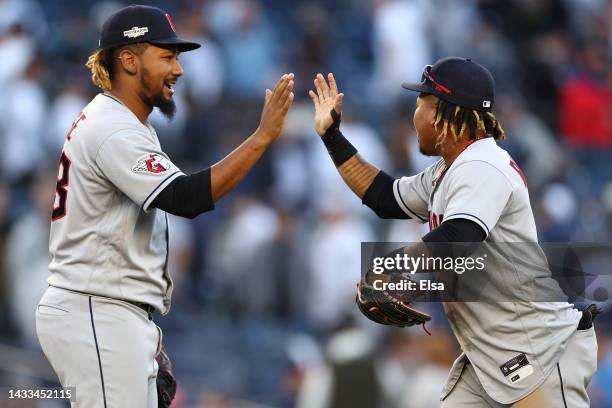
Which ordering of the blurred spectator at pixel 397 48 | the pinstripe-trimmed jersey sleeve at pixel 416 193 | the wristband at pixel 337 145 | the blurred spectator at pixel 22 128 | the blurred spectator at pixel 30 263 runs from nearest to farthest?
1. the pinstripe-trimmed jersey sleeve at pixel 416 193
2. the wristband at pixel 337 145
3. the blurred spectator at pixel 30 263
4. the blurred spectator at pixel 22 128
5. the blurred spectator at pixel 397 48

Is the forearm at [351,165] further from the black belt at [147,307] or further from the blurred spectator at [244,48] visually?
the blurred spectator at [244,48]

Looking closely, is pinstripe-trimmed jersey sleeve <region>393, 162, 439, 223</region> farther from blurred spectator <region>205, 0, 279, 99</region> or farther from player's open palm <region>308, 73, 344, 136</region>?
blurred spectator <region>205, 0, 279, 99</region>

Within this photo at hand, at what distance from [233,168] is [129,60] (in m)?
0.68

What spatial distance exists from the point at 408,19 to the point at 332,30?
4.77ft

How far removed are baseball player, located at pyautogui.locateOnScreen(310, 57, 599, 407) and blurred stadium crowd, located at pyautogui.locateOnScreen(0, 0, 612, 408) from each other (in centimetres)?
351

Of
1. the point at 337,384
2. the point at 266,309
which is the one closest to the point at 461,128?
the point at 337,384

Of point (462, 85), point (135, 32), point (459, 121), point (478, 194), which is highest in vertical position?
point (135, 32)

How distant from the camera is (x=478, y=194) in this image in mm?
4820

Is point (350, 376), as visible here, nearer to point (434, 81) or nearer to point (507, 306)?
point (507, 306)

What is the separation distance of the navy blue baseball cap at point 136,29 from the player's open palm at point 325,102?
0.77 metres

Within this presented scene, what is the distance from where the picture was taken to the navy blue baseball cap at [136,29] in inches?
198

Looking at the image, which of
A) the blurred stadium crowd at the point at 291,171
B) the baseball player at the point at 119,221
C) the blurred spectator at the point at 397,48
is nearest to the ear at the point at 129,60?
the baseball player at the point at 119,221

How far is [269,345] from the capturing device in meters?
11.0

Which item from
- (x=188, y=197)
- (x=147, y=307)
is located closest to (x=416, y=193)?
(x=188, y=197)
